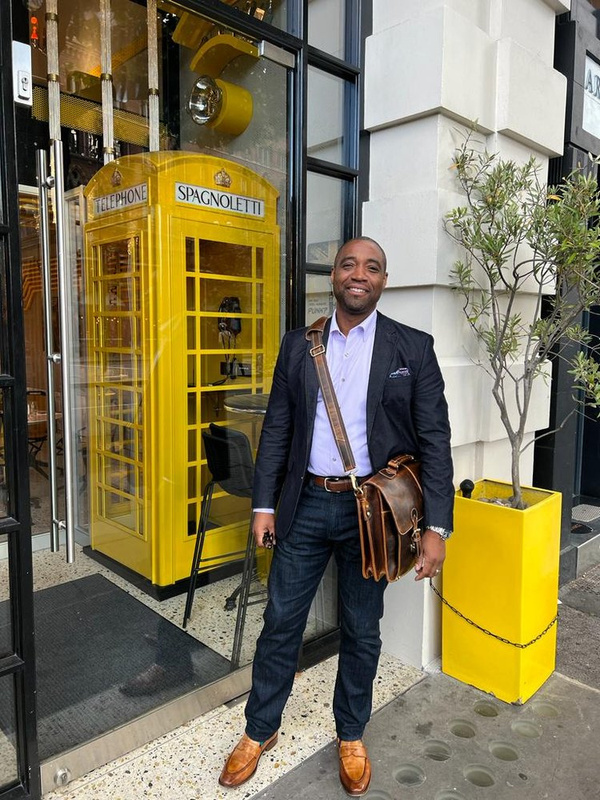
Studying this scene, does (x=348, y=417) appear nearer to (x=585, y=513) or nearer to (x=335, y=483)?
(x=335, y=483)

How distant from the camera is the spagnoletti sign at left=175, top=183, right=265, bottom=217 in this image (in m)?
2.88

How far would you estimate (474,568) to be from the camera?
2914 mm

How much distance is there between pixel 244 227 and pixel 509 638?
2.24 metres

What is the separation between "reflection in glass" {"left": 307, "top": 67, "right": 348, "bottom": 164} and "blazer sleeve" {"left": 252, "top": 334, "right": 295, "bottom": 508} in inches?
49.3

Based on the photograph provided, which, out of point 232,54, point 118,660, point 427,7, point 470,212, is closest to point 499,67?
point 427,7

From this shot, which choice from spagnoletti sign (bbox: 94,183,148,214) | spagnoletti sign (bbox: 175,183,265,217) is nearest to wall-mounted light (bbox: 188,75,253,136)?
spagnoletti sign (bbox: 175,183,265,217)

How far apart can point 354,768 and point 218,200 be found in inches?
95.7

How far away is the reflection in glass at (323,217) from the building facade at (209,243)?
0.01m

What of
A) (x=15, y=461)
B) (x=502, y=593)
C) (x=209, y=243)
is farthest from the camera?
(x=209, y=243)

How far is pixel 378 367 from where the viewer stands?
2229 millimetres

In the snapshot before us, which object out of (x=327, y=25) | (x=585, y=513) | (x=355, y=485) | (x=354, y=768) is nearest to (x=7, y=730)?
(x=354, y=768)

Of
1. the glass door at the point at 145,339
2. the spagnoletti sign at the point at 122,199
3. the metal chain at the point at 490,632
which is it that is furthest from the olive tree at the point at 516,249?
the spagnoletti sign at the point at 122,199

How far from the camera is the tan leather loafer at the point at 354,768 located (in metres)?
2.25

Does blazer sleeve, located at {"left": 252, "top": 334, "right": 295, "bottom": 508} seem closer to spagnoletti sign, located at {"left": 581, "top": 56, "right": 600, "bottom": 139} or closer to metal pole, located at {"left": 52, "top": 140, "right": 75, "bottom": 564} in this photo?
metal pole, located at {"left": 52, "top": 140, "right": 75, "bottom": 564}
